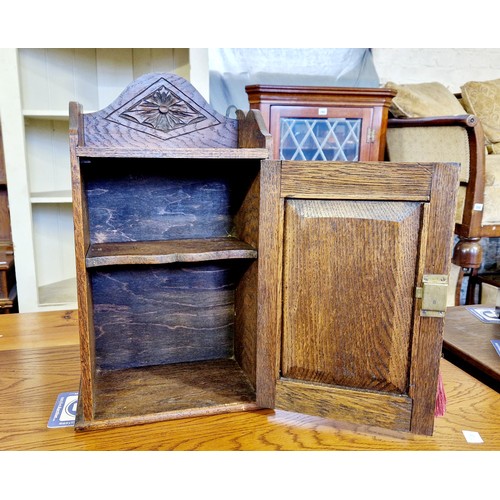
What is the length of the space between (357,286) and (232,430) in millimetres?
365

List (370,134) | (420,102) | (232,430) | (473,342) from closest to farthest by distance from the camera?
1. (232,430)
2. (473,342)
3. (370,134)
4. (420,102)

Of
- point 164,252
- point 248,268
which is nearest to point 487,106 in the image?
point 248,268

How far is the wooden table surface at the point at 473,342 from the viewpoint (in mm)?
1268

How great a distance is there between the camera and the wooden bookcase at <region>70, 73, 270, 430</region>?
3.25 ft

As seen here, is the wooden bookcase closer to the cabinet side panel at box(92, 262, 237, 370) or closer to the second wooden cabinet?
the cabinet side panel at box(92, 262, 237, 370)

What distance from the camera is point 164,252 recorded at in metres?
0.98

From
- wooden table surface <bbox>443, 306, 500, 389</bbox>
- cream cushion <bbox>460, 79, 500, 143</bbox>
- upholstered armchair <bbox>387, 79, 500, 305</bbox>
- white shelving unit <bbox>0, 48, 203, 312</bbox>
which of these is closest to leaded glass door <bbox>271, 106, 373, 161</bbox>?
upholstered armchair <bbox>387, 79, 500, 305</bbox>

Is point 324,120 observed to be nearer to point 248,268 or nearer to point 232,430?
point 248,268

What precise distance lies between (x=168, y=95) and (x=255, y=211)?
0.34 meters

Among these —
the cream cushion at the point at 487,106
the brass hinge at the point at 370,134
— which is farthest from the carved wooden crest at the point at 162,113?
the cream cushion at the point at 487,106

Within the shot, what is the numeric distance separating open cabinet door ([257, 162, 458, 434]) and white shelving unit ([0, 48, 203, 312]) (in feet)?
4.35

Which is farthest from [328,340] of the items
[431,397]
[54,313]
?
[54,313]

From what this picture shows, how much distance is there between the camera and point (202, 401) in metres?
1.01

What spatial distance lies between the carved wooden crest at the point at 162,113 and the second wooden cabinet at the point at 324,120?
47.1 inches
